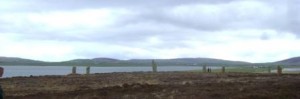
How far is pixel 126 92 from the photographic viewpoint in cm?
2569

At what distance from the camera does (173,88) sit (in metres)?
26.6

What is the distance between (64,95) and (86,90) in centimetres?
162

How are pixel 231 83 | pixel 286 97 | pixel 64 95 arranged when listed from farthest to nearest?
pixel 231 83, pixel 64 95, pixel 286 97

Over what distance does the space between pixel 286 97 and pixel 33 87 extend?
1214 centimetres

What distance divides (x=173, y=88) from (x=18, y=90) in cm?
690

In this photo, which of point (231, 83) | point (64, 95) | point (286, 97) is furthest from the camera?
point (231, 83)

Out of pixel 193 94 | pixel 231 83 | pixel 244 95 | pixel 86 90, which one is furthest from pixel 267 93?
pixel 86 90

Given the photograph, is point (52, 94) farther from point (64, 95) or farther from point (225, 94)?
point (225, 94)

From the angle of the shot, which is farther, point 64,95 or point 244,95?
point 64,95

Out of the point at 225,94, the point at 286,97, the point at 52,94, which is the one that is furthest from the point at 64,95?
the point at 286,97

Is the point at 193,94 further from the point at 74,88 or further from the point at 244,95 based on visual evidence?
the point at 74,88

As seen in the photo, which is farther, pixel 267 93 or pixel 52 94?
pixel 52 94

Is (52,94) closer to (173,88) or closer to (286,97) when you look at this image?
(173,88)

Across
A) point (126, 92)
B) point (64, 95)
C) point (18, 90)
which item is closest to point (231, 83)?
point (126, 92)
